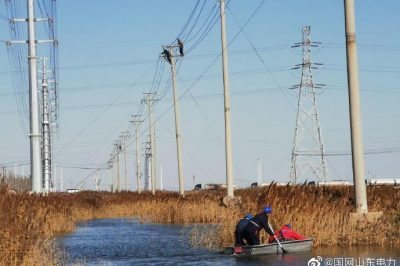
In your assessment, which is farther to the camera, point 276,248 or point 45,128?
point 45,128

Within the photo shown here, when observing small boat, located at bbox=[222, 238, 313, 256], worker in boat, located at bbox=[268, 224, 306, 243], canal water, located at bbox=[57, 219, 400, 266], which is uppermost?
worker in boat, located at bbox=[268, 224, 306, 243]

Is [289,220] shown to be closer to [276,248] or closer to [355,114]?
[276,248]

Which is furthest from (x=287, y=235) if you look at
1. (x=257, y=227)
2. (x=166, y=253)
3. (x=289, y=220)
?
(x=166, y=253)

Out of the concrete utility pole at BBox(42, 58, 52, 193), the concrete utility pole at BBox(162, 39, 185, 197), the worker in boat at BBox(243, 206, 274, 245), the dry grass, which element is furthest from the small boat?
Answer: the concrete utility pole at BBox(42, 58, 52, 193)

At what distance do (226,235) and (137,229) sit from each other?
1304 centimetres

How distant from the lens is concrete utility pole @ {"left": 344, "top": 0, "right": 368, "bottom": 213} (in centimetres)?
2116

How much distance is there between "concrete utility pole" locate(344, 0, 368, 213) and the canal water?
1.75 m

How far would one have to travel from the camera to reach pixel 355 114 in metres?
21.3

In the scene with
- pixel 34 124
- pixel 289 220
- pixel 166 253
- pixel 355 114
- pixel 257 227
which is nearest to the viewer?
pixel 257 227

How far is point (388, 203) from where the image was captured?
2275 centimetres

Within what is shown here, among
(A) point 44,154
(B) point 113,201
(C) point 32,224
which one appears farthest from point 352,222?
(A) point 44,154

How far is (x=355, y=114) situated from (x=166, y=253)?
7.32m

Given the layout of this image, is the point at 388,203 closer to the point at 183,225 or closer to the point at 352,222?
the point at 352,222

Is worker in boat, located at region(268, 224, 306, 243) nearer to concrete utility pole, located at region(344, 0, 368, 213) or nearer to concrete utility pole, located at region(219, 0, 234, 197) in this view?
concrete utility pole, located at region(344, 0, 368, 213)
